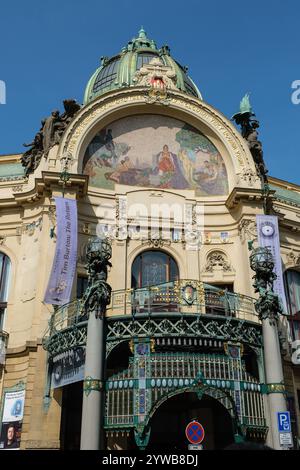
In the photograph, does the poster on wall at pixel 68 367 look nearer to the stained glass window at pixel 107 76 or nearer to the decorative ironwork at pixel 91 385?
the decorative ironwork at pixel 91 385

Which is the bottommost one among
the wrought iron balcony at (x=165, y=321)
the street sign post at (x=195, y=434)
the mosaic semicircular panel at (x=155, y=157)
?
the street sign post at (x=195, y=434)

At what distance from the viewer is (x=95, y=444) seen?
43.2 feet

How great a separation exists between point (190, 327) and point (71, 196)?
27.5ft

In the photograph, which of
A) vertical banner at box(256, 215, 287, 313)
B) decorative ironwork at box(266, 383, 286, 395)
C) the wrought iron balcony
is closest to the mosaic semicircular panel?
vertical banner at box(256, 215, 287, 313)

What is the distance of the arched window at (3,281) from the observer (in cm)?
2073

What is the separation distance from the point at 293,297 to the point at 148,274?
22.1ft

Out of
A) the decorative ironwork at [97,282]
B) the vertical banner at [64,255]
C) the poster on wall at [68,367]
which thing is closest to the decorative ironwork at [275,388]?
the decorative ironwork at [97,282]

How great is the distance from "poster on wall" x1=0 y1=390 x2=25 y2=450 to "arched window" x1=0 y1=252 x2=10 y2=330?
3260 millimetres

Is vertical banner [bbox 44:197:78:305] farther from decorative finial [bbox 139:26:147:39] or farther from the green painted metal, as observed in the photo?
decorative finial [bbox 139:26:147:39]

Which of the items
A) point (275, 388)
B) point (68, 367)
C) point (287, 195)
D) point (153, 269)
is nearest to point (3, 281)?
point (153, 269)

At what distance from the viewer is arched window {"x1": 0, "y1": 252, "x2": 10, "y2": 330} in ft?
68.0

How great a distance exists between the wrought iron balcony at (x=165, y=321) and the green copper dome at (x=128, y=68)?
17669 mm
